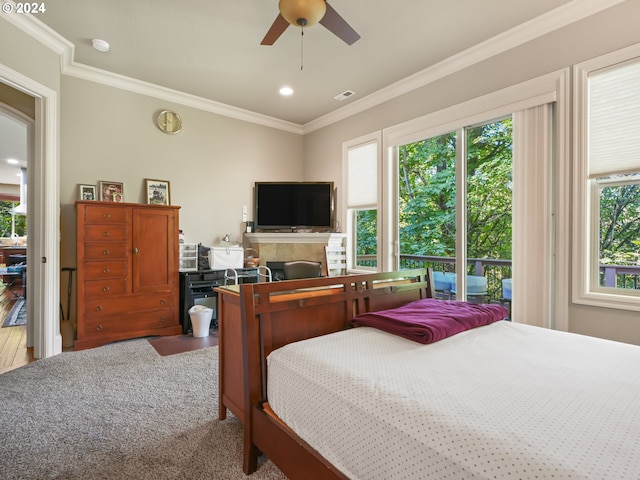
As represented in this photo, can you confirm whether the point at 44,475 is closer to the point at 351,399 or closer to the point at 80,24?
the point at 351,399

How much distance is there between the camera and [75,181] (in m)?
3.55

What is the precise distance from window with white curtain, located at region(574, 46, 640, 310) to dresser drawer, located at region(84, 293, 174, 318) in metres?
3.95

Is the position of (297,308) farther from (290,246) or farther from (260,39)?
(290,246)

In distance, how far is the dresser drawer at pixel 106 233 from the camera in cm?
329

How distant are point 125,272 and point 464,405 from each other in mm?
3522

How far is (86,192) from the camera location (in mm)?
3586

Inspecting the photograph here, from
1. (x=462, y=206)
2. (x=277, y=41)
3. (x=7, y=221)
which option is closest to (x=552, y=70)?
(x=462, y=206)

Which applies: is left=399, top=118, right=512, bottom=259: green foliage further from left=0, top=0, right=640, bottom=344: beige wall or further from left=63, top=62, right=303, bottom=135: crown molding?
left=63, top=62, right=303, bottom=135: crown molding

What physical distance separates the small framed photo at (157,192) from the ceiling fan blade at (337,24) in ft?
9.10

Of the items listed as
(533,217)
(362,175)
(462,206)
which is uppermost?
(362,175)

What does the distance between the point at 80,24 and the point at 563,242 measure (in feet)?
14.4

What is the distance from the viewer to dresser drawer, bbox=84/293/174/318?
3.31 m

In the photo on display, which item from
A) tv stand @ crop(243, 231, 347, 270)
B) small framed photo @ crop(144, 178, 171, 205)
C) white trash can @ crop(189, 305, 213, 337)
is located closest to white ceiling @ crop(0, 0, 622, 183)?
small framed photo @ crop(144, 178, 171, 205)

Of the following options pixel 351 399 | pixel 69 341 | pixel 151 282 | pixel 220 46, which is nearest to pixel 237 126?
pixel 220 46
